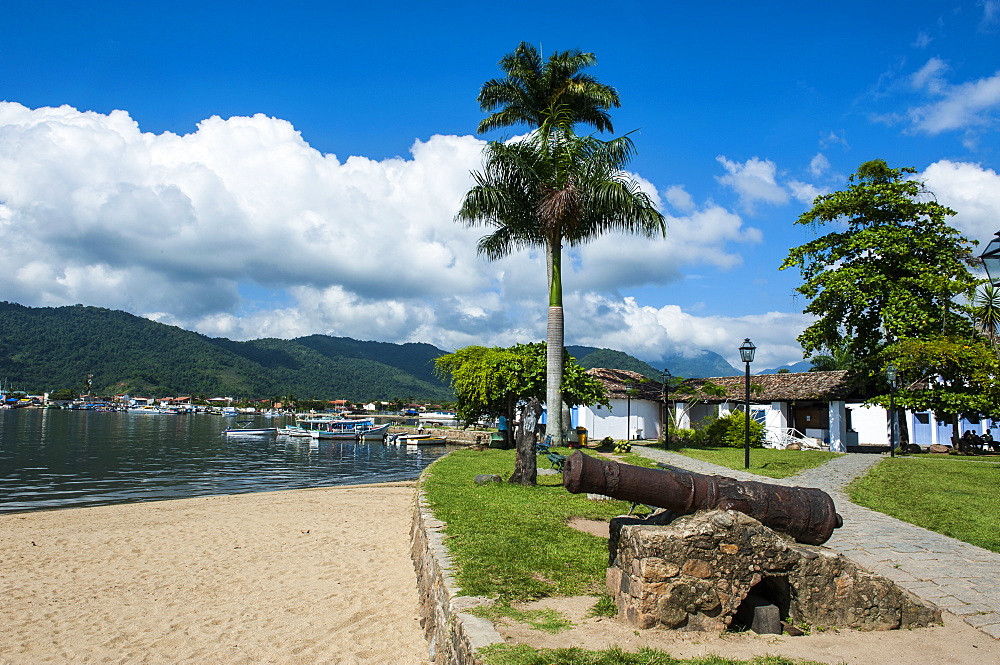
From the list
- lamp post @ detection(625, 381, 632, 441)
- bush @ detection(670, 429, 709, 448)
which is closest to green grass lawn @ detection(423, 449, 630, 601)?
bush @ detection(670, 429, 709, 448)

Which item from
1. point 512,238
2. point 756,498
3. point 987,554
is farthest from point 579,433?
point 756,498

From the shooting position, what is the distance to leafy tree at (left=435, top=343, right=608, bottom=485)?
23.4 m

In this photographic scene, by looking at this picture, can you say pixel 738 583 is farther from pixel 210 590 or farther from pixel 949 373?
pixel 949 373

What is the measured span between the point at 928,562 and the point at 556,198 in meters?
14.6

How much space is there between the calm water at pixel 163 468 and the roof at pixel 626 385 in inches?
414

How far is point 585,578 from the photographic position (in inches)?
232

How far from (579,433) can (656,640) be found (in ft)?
71.2

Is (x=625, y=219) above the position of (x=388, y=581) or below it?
above

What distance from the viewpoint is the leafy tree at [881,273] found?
73.6ft

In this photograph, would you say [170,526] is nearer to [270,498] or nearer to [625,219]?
[270,498]

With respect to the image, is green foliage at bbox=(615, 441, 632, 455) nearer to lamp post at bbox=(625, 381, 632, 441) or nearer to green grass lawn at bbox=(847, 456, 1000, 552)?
lamp post at bbox=(625, 381, 632, 441)

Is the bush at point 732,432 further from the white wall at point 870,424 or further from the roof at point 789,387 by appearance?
the white wall at point 870,424

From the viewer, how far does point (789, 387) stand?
94.3ft

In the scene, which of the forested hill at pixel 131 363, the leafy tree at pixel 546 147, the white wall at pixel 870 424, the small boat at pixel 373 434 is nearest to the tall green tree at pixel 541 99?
the leafy tree at pixel 546 147
